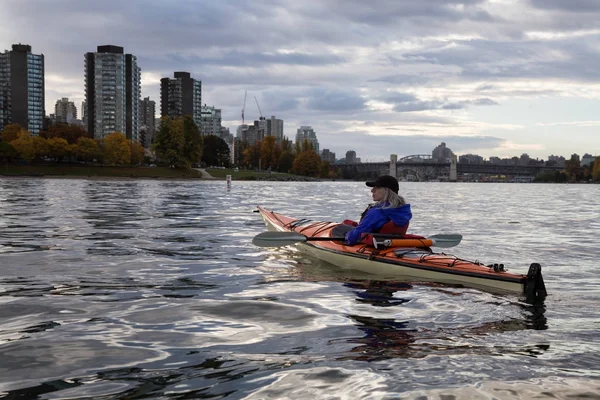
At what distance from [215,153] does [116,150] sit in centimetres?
4017

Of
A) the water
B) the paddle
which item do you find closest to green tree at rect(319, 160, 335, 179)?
the paddle

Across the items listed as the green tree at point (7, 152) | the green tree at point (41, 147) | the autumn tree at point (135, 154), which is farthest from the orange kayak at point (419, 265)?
the autumn tree at point (135, 154)

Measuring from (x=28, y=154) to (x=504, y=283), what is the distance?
4749 inches

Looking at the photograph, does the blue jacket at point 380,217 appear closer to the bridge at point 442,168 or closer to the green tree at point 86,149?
the green tree at point 86,149

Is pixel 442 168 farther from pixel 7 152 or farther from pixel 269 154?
pixel 7 152

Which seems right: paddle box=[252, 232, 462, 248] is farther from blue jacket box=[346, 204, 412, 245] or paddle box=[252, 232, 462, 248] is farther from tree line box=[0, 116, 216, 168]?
tree line box=[0, 116, 216, 168]

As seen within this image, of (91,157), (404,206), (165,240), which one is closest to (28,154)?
(91,157)

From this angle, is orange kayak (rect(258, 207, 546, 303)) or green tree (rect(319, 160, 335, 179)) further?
green tree (rect(319, 160, 335, 179))

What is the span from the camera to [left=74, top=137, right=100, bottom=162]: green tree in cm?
12012

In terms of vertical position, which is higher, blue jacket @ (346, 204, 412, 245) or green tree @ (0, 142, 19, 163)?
green tree @ (0, 142, 19, 163)

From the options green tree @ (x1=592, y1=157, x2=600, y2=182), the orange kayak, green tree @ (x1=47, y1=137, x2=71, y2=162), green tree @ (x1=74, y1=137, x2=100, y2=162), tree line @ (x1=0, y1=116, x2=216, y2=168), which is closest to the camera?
the orange kayak

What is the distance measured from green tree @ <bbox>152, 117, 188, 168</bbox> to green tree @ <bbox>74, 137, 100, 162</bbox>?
49.6 feet

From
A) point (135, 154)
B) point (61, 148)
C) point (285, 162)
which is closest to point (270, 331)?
Answer: point (61, 148)

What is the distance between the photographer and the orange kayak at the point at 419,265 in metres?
8.94
